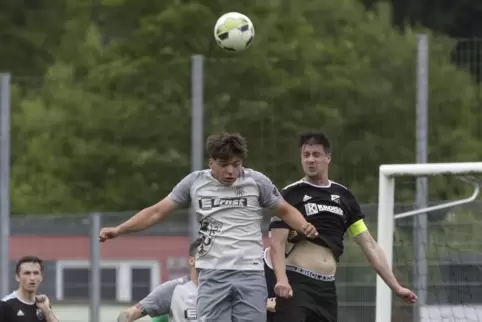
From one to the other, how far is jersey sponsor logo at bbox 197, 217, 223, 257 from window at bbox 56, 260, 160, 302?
22.9 ft

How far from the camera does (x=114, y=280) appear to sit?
567 inches

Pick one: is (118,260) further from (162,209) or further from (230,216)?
(230,216)

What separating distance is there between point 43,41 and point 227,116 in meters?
34.4

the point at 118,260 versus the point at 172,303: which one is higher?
the point at 118,260

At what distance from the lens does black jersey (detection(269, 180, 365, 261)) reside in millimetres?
7957

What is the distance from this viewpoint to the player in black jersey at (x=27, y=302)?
978 cm

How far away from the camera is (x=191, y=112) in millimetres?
13914

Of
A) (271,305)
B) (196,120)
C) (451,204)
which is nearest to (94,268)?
(196,120)

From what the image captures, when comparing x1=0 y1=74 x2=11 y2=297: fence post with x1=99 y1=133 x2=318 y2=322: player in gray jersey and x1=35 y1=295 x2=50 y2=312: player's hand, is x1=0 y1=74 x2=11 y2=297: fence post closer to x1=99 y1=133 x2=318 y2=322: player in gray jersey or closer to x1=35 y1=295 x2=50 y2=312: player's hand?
x1=35 y1=295 x2=50 y2=312: player's hand

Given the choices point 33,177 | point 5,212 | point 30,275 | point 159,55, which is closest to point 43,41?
point 159,55

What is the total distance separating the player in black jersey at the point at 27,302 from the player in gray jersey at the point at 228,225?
2576mm

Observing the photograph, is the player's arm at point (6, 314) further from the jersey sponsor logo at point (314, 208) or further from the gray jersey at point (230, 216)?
the jersey sponsor logo at point (314, 208)

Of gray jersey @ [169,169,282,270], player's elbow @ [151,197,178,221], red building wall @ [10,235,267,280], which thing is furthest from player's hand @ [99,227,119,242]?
red building wall @ [10,235,267,280]

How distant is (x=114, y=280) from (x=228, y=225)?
23.5 feet
